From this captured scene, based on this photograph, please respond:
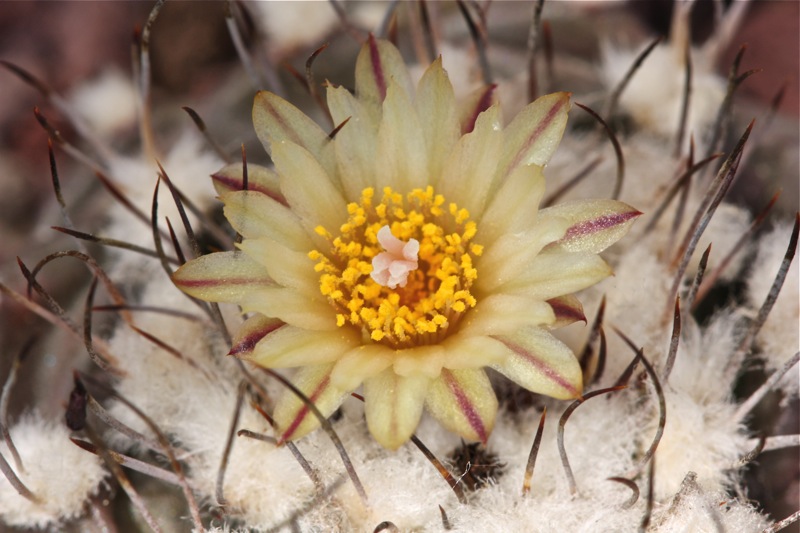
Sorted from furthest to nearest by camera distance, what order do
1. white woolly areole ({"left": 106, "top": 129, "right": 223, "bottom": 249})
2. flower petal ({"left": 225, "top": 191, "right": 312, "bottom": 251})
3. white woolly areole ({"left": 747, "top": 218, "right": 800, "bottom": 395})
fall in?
white woolly areole ({"left": 106, "top": 129, "right": 223, "bottom": 249}), white woolly areole ({"left": 747, "top": 218, "right": 800, "bottom": 395}), flower petal ({"left": 225, "top": 191, "right": 312, "bottom": 251})

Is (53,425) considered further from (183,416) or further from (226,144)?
(226,144)

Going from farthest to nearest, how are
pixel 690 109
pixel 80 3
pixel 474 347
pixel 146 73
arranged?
pixel 80 3, pixel 690 109, pixel 146 73, pixel 474 347

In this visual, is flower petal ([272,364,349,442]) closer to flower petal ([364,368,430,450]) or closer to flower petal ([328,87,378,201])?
flower petal ([364,368,430,450])

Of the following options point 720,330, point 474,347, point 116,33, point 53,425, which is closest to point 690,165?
point 720,330

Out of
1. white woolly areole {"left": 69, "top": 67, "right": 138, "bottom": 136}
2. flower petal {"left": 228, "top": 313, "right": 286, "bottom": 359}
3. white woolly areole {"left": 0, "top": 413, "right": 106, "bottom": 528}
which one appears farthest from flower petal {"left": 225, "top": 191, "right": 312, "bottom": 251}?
white woolly areole {"left": 69, "top": 67, "right": 138, "bottom": 136}

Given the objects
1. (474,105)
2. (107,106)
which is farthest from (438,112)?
(107,106)
